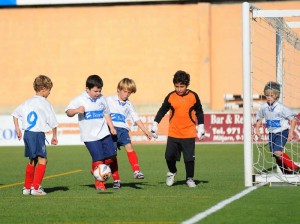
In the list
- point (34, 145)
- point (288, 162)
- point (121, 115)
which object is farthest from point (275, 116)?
point (34, 145)

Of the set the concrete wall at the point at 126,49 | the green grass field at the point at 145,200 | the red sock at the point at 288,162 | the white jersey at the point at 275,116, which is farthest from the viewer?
the concrete wall at the point at 126,49

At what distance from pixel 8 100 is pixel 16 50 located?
2440 millimetres

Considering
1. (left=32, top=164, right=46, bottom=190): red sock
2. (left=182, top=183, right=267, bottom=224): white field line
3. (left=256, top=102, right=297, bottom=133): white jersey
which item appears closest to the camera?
(left=182, top=183, right=267, bottom=224): white field line

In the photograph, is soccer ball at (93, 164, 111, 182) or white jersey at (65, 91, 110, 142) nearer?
soccer ball at (93, 164, 111, 182)

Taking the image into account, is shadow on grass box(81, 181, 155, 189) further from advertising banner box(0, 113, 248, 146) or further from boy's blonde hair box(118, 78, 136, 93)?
advertising banner box(0, 113, 248, 146)

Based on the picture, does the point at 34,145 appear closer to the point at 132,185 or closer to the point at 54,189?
the point at 54,189

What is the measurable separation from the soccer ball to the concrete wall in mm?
28840

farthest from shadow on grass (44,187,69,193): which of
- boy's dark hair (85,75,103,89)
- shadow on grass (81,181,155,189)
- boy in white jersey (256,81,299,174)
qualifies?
boy in white jersey (256,81,299,174)

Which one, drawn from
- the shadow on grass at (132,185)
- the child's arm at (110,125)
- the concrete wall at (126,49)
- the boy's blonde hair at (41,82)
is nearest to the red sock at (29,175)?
the boy's blonde hair at (41,82)

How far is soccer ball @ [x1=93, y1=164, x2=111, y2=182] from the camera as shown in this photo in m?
12.3

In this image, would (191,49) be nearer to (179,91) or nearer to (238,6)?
(238,6)

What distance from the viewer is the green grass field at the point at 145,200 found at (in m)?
9.36

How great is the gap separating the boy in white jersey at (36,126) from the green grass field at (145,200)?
38cm

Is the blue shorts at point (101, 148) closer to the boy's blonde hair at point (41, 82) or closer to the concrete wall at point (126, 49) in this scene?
the boy's blonde hair at point (41, 82)
